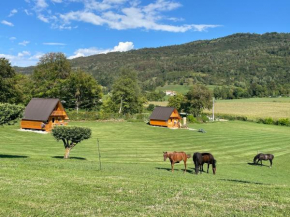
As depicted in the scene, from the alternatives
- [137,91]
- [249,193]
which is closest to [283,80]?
[137,91]

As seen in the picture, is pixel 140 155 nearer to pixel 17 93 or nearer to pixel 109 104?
pixel 17 93

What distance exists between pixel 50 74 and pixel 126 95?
72.4 ft

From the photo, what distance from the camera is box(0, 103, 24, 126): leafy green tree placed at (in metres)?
17.4

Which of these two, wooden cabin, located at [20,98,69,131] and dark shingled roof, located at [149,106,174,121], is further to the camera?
dark shingled roof, located at [149,106,174,121]

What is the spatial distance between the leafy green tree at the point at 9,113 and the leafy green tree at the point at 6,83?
130 feet

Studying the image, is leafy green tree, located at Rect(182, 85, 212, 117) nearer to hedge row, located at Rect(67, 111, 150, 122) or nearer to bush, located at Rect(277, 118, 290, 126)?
bush, located at Rect(277, 118, 290, 126)

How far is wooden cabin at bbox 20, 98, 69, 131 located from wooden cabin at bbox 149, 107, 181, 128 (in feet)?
72.0

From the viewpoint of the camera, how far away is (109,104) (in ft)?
256

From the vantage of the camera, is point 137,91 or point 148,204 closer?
point 148,204

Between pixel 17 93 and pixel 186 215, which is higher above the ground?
pixel 17 93

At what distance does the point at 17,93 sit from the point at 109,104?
27.9 meters

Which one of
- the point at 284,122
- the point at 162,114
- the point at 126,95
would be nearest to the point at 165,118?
the point at 162,114

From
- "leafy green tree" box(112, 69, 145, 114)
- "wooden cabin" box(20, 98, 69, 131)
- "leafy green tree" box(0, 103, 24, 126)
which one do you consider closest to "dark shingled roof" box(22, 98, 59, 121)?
"wooden cabin" box(20, 98, 69, 131)

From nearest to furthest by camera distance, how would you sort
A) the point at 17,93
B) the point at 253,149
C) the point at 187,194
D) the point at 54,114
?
the point at 187,194, the point at 253,149, the point at 54,114, the point at 17,93
